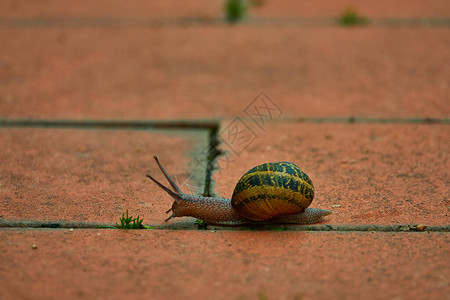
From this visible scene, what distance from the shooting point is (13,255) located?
210cm

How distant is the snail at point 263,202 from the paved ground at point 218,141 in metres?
0.06

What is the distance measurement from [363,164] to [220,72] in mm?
1828

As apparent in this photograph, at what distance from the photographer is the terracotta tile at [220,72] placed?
3.92 metres

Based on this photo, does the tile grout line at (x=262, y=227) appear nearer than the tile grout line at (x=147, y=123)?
Yes

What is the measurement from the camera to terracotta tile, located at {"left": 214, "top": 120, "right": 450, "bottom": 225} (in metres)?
2.53

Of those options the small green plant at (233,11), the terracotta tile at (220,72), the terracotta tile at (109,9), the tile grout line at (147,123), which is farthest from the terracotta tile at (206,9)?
the tile grout line at (147,123)

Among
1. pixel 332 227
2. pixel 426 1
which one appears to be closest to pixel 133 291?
pixel 332 227

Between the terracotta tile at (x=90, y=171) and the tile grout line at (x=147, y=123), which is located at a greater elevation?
the tile grout line at (x=147, y=123)

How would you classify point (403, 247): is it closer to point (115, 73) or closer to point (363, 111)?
point (363, 111)

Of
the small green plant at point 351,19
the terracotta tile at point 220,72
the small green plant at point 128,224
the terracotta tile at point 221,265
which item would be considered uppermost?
the small green plant at point 351,19

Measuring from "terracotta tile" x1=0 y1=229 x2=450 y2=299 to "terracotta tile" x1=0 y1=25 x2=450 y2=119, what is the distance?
1650mm

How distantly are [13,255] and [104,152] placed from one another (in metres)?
1.22

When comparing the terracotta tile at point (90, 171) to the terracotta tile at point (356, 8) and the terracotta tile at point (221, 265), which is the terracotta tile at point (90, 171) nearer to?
the terracotta tile at point (221, 265)

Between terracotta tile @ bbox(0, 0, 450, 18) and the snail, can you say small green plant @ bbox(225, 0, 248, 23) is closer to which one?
terracotta tile @ bbox(0, 0, 450, 18)
